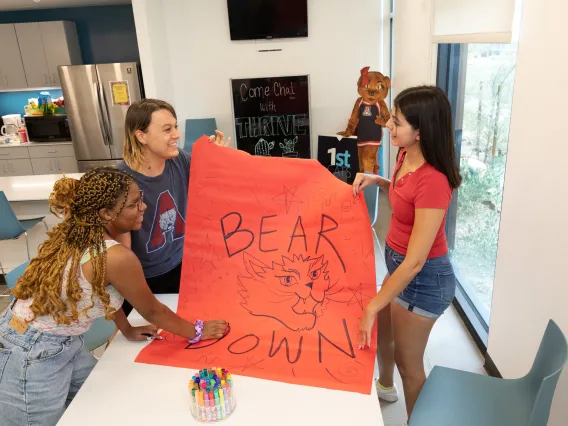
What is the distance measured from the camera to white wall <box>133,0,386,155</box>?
5141mm

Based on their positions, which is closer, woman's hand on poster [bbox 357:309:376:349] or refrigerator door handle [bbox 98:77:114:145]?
woman's hand on poster [bbox 357:309:376:349]

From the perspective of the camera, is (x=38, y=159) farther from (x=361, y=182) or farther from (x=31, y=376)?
(x=361, y=182)

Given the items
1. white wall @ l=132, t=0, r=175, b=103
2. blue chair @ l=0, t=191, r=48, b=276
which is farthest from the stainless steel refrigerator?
blue chair @ l=0, t=191, r=48, b=276

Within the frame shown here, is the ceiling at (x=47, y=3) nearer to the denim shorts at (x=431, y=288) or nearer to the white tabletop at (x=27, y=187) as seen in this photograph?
the white tabletop at (x=27, y=187)

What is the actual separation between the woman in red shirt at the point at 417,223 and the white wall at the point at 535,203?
1.36ft

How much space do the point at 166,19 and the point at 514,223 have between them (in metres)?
4.61

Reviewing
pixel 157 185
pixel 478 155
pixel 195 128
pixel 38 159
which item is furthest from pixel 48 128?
pixel 478 155

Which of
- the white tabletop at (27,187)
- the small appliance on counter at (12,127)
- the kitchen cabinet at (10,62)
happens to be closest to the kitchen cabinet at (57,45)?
the kitchen cabinet at (10,62)

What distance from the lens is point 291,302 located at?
152 cm

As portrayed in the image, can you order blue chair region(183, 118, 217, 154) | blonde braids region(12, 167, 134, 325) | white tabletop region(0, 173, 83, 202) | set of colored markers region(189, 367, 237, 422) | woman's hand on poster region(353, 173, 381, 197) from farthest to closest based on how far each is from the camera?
blue chair region(183, 118, 217, 154) < white tabletop region(0, 173, 83, 202) < woman's hand on poster region(353, 173, 381, 197) < blonde braids region(12, 167, 134, 325) < set of colored markers region(189, 367, 237, 422)

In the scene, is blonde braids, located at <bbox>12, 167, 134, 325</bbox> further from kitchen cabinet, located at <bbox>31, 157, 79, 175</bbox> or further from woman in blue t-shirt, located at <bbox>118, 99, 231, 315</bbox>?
kitchen cabinet, located at <bbox>31, 157, 79, 175</bbox>

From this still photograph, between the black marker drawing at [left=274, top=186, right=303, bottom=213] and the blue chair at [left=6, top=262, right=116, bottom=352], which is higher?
the black marker drawing at [left=274, top=186, right=303, bottom=213]

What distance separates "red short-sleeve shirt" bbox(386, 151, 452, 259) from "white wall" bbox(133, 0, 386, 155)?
391cm

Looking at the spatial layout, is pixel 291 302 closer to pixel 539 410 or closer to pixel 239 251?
pixel 239 251
